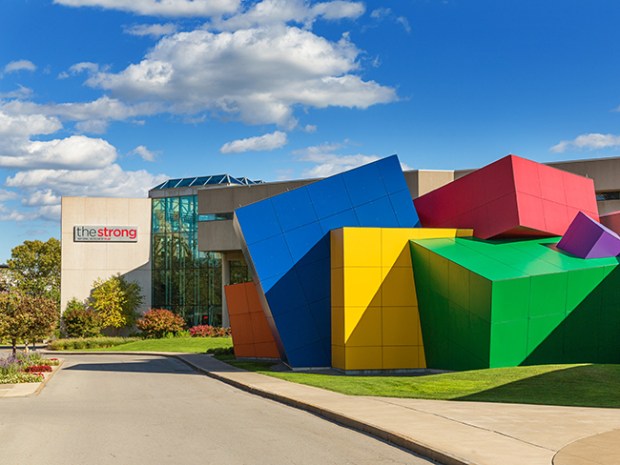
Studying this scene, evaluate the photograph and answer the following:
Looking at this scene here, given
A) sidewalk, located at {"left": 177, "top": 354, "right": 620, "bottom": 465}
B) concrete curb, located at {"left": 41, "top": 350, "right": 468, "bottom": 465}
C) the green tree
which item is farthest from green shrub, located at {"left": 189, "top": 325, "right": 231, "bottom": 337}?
sidewalk, located at {"left": 177, "top": 354, "right": 620, "bottom": 465}

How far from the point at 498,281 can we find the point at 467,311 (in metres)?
1.85

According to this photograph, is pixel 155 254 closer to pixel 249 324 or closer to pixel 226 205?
pixel 226 205

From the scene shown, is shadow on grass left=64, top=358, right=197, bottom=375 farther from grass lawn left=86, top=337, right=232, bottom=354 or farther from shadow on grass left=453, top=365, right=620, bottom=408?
shadow on grass left=453, top=365, right=620, bottom=408

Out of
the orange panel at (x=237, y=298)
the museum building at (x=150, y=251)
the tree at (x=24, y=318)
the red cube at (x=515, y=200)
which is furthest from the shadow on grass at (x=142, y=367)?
the museum building at (x=150, y=251)

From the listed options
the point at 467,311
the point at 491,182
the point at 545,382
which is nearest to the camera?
the point at 545,382

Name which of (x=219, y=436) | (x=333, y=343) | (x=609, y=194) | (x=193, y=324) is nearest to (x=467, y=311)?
(x=333, y=343)

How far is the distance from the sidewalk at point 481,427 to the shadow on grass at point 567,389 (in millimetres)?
814

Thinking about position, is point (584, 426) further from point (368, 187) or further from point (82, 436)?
point (368, 187)

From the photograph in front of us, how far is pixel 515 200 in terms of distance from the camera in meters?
29.5

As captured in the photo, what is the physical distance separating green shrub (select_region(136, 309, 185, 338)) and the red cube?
36288 mm

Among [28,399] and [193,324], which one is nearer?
[28,399]

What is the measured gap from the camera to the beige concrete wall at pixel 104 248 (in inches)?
2832

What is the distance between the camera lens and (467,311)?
2538 cm

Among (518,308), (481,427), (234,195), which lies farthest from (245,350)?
(234,195)
